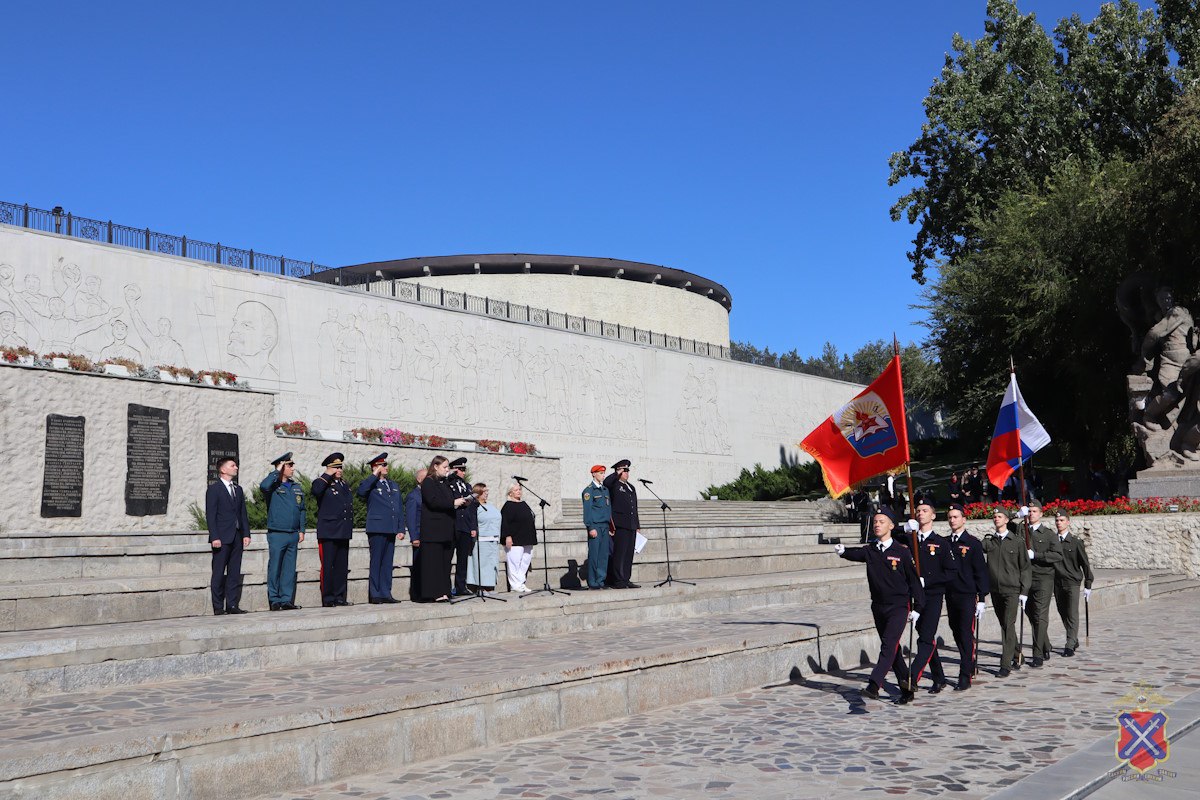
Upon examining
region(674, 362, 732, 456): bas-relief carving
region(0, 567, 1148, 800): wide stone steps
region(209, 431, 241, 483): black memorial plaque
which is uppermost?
region(674, 362, 732, 456): bas-relief carving

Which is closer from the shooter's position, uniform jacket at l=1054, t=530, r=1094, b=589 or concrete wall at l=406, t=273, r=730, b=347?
uniform jacket at l=1054, t=530, r=1094, b=589

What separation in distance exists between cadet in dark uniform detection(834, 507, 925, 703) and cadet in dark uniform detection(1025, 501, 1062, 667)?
3.10 metres

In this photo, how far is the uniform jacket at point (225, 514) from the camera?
37.1 ft

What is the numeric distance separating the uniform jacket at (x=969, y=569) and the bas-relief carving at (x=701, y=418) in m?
26.3

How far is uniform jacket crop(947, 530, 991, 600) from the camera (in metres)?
10.0

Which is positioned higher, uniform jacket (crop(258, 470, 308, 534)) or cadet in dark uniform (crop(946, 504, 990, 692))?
uniform jacket (crop(258, 470, 308, 534))

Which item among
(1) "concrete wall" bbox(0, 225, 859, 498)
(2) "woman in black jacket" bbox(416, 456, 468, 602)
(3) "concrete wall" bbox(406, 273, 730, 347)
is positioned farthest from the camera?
(3) "concrete wall" bbox(406, 273, 730, 347)

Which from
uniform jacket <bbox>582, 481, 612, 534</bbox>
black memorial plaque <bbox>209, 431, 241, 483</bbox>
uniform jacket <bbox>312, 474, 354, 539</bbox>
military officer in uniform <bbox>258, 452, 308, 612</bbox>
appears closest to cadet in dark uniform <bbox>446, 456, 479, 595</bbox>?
uniform jacket <bbox>312, 474, 354, 539</bbox>

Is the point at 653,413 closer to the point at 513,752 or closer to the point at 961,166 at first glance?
the point at 961,166

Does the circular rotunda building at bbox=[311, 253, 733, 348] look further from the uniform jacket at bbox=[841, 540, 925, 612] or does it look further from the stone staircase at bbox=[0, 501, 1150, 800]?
the uniform jacket at bbox=[841, 540, 925, 612]

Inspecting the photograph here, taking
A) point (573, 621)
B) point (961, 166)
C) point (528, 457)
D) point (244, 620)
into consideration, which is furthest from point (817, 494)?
point (244, 620)

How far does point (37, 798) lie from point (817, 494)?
34546mm

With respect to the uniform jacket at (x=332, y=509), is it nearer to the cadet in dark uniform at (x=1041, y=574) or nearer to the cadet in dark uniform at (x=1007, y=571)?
the cadet in dark uniform at (x=1007, y=571)

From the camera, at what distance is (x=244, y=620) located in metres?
10.1
